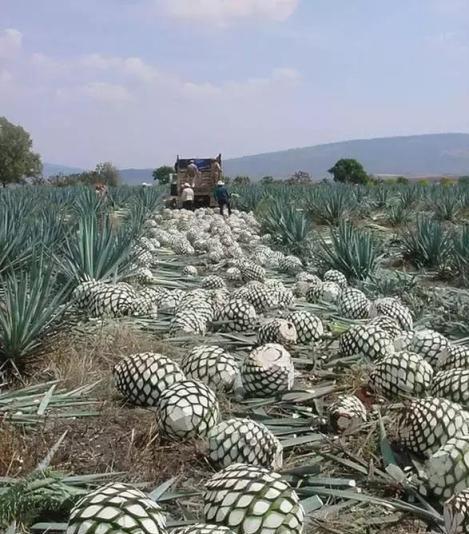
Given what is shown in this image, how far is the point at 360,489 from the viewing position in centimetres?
227


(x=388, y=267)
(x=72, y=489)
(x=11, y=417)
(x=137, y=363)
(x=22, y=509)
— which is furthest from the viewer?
(x=388, y=267)

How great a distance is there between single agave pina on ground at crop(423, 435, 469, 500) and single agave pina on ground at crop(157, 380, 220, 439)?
0.82 meters

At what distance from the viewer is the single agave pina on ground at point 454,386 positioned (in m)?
2.76

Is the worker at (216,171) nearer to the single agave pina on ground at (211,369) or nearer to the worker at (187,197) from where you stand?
the worker at (187,197)

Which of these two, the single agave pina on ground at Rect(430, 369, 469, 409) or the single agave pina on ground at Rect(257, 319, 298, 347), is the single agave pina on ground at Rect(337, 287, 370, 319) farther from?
the single agave pina on ground at Rect(430, 369, 469, 409)

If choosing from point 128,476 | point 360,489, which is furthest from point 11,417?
point 360,489

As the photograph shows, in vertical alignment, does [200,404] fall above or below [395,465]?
above

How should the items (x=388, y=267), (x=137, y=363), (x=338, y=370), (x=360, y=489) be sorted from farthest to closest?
(x=388, y=267) → (x=338, y=370) → (x=137, y=363) → (x=360, y=489)

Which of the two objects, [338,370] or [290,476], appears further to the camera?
[338,370]

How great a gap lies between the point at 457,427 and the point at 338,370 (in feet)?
3.40

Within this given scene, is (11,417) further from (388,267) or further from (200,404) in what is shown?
(388,267)

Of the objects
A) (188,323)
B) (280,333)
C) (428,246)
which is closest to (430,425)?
(280,333)

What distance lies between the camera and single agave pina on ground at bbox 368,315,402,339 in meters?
3.63

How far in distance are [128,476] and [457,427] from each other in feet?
3.74
